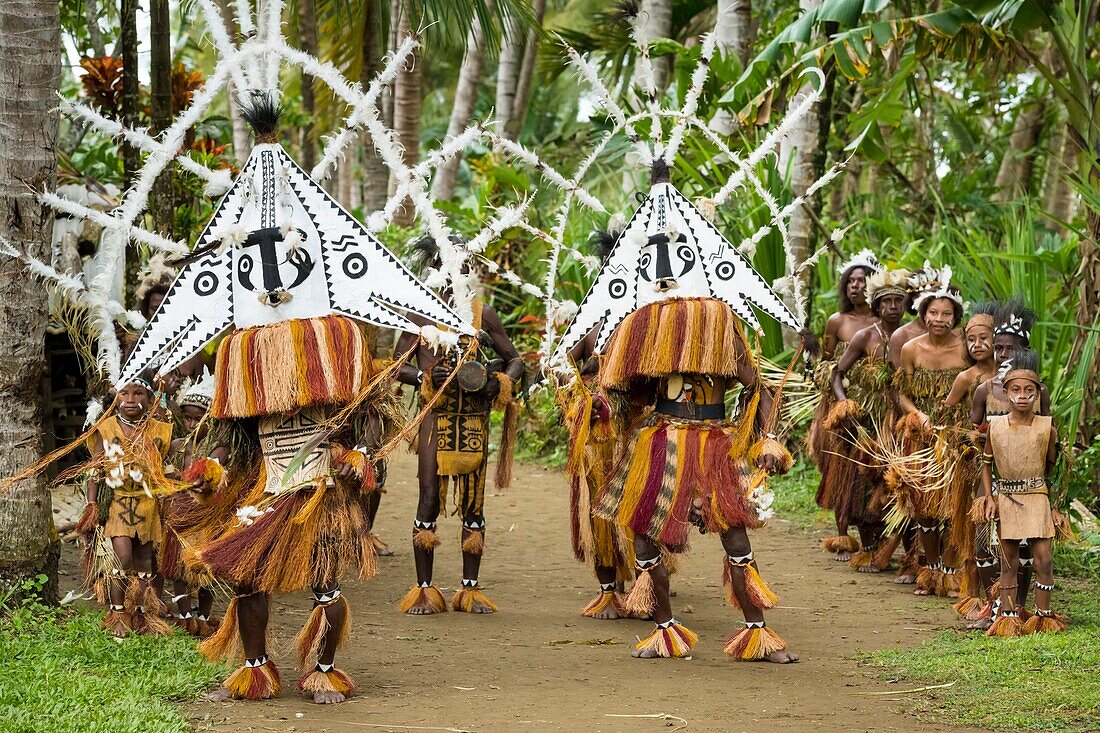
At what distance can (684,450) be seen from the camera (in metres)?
5.56

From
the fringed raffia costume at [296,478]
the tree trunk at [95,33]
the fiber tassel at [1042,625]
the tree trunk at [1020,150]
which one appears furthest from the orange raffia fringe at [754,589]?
the tree trunk at [1020,150]

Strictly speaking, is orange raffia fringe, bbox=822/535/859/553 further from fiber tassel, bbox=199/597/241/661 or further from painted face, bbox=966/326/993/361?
fiber tassel, bbox=199/597/241/661

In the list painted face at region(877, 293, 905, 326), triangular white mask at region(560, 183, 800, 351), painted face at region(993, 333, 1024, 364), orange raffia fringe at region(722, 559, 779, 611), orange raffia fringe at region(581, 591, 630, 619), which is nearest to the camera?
orange raffia fringe at region(722, 559, 779, 611)

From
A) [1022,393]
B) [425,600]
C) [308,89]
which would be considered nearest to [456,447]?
[425,600]

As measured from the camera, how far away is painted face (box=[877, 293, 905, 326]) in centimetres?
777

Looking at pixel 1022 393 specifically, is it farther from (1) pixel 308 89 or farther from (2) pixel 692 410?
(1) pixel 308 89

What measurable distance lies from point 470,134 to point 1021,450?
2.95 metres

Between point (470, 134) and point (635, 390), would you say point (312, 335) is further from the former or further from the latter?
point (635, 390)

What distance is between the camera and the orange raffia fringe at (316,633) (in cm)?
493

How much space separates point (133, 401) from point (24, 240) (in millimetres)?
878

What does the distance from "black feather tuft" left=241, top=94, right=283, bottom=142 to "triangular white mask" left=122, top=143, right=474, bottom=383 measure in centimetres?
8

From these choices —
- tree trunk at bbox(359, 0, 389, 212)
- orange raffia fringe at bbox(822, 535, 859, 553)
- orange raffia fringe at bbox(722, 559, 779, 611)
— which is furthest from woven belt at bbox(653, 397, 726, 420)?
tree trunk at bbox(359, 0, 389, 212)

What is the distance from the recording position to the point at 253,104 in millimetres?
4824

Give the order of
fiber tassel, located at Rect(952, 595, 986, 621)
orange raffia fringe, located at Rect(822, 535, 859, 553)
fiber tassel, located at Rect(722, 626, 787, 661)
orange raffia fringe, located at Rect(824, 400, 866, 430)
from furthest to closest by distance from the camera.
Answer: orange raffia fringe, located at Rect(822, 535, 859, 553) < orange raffia fringe, located at Rect(824, 400, 866, 430) < fiber tassel, located at Rect(952, 595, 986, 621) < fiber tassel, located at Rect(722, 626, 787, 661)
